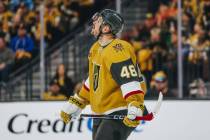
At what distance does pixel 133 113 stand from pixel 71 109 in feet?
2.94

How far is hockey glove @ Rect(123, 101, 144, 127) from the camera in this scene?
5525 millimetres

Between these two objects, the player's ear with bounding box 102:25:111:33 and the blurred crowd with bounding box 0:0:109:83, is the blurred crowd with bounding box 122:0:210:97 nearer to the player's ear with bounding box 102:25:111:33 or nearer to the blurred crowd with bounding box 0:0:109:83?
the blurred crowd with bounding box 0:0:109:83

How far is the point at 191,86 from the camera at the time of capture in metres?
10.8

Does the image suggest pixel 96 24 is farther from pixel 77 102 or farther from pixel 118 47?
pixel 77 102

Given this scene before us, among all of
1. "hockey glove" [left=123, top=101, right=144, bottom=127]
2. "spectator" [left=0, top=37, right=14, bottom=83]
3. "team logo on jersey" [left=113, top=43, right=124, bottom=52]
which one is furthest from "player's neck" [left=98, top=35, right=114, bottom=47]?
"spectator" [left=0, top=37, right=14, bottom=83]

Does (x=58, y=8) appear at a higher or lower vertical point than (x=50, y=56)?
higher

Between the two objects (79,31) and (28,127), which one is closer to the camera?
Result: (28,127)

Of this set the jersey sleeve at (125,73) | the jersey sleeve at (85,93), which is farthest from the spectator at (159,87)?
the jersey sleeve at (125,73)

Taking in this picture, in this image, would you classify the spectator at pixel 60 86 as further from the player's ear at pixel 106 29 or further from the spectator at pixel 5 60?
the player's ear at pixel 106 29

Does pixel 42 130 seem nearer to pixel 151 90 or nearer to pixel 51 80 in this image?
pixel 151 90

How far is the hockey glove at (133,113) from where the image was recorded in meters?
5.53

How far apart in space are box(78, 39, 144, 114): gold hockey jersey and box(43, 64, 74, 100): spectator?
4.84 m

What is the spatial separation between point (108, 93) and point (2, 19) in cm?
757

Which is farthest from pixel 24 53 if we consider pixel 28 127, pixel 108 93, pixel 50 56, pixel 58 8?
pixel 108 93
